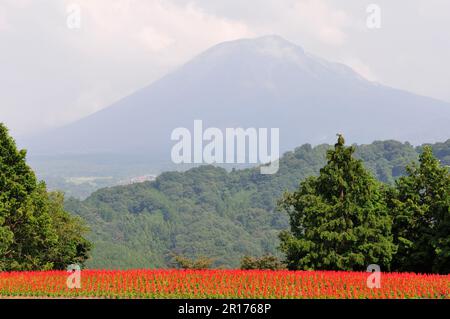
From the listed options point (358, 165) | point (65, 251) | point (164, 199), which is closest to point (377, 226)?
point (358, 165)

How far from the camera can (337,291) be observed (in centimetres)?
2298

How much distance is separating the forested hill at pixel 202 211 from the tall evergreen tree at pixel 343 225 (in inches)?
3246

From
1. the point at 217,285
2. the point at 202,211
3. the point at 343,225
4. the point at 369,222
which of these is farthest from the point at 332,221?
the point at 202,211

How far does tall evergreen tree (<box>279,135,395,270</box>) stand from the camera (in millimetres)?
31578

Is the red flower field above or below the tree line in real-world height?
below

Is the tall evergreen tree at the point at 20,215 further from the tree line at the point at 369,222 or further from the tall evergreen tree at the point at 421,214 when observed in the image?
the tall evergreen tree at the point at 421,214

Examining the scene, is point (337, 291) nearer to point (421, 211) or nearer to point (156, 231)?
point (421, 211)

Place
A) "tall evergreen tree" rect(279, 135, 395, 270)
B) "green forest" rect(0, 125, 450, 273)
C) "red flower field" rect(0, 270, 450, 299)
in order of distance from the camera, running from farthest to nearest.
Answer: "green forest" rect(0, 125, 450, 273) < "tall evergreen tree" rect(279, 135, 395, 270) < "red flower field" rect(0, 270, 450, 299)

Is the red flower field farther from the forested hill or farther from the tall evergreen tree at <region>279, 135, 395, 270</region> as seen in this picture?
the forested hill

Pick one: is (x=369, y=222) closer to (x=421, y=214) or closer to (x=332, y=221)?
(x=332, y=221)

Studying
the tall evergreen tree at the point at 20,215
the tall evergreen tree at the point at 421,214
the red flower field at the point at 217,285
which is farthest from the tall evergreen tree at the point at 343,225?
the tall evergreen tree at the point at 20,215

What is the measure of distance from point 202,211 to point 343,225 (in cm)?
13792

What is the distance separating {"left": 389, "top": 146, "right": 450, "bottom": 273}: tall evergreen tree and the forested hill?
268ft

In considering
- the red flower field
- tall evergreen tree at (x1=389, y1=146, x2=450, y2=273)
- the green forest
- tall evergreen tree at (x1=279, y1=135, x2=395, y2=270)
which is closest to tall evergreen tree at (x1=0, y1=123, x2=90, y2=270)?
the green forest
